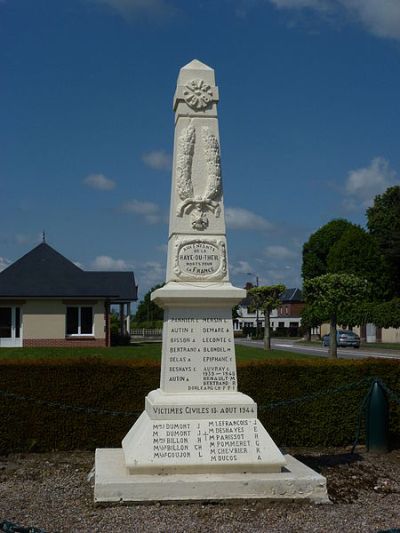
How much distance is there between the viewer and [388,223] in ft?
208

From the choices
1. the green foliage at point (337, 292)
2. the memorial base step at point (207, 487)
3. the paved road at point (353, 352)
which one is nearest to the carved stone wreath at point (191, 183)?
the memorial base step at point (207, 487)

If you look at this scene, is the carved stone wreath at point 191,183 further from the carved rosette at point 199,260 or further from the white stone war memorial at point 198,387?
the carved rosette at point 199,260

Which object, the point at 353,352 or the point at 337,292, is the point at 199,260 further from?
the point at 353,352

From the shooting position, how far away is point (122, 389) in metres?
11.1

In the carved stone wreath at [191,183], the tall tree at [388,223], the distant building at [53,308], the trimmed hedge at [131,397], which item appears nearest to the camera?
the carved stone wreath at [191,183]

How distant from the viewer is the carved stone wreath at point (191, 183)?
8.52 meters

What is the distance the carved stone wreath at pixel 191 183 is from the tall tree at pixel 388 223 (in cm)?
5420

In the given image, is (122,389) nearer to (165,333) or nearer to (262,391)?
(262,391)

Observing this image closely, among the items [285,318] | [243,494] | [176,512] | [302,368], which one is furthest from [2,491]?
[285,318]

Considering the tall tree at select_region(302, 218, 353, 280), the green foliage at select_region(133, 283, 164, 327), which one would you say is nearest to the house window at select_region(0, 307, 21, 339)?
the tall tree at select_region(302, 218, 353, 280)

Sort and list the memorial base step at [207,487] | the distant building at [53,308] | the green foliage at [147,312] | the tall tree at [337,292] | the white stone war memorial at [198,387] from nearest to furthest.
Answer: the memorial base step at [207,487] < the white stone war memorial at [198,387] < the tall tree at [337,292] < the distant building at [53,308] < the green foliage at [147,312]

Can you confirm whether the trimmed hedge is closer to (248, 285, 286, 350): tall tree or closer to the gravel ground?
the gravel ground

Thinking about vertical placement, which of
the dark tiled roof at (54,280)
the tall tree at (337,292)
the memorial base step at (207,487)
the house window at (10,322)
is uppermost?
the dark tiled roof at (54,280)

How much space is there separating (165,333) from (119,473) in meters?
1.66
